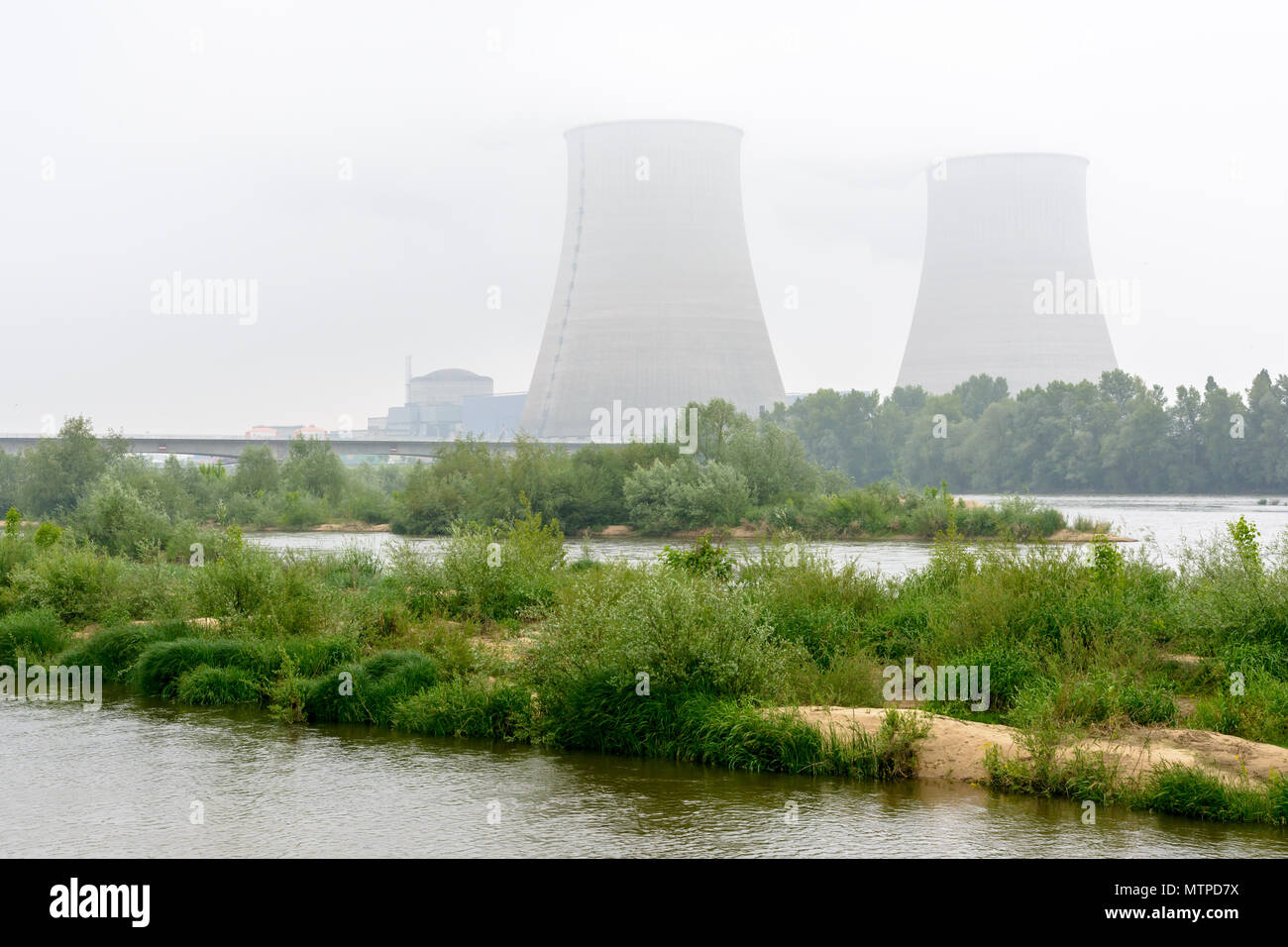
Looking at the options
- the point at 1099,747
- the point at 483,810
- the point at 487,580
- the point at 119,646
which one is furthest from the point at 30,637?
the point at 1099,747

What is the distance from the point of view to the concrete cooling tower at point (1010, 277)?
45250 millimetres

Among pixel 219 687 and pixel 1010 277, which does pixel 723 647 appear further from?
pixel 1010 277

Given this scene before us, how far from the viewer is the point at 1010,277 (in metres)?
45.9

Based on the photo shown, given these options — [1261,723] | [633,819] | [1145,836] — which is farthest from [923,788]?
[1261,723]

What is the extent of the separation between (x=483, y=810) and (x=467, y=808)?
0.12 meters

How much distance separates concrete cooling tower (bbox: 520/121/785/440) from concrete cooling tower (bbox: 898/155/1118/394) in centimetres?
948

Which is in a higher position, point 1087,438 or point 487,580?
point 1087,438

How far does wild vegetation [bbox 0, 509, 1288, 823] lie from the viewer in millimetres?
8062

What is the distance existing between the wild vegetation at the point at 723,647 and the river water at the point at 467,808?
0.93ft

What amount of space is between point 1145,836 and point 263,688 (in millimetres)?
7164

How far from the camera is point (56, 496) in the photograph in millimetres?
36094

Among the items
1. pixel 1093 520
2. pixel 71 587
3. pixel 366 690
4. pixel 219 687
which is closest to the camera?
pixel 366 690

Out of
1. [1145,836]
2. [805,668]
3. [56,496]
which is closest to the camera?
[1145,836]
